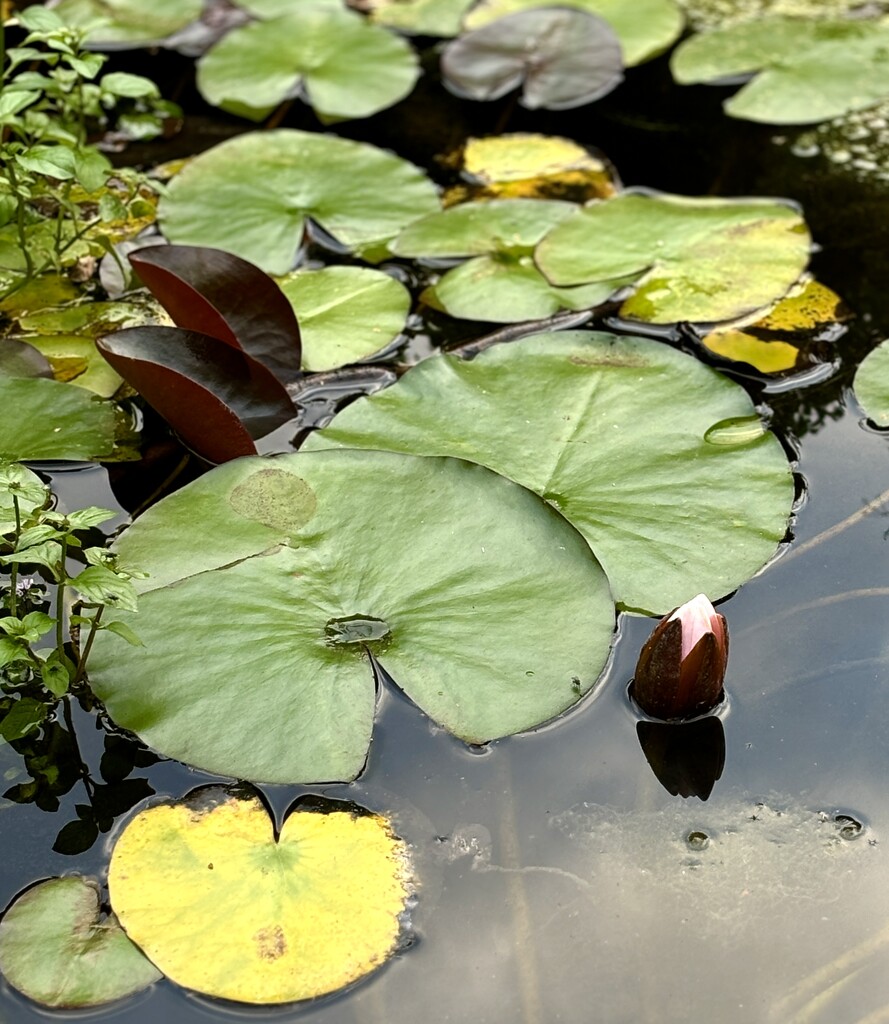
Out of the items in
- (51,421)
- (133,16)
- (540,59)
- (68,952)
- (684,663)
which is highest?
(540,59)

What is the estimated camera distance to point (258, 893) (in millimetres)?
1663

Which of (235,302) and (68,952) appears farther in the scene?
(235,302)

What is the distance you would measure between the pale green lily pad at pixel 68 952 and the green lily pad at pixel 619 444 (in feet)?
3.19

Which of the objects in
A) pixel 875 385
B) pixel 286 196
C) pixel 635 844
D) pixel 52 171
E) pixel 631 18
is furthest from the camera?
pixel 631 18

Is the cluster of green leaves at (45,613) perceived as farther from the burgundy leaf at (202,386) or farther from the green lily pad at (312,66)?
the green lily pad at (312,66)

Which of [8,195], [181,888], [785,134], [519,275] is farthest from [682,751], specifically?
[785,134]

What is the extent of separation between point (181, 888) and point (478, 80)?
9.43 feet

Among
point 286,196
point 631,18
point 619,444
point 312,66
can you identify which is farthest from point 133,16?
point 619,444

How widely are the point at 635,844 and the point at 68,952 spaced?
0.84m

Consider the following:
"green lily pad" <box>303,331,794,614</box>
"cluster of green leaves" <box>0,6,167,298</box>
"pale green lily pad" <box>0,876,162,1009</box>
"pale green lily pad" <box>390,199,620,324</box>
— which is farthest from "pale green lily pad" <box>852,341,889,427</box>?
"pale green lily pad" <box>0,876,162,1009</box>

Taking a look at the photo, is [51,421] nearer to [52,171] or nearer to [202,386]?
[202,386]

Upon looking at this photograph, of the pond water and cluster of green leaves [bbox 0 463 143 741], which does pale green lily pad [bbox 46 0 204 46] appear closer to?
cluster of green leaves [bbox 0 463 143 741]

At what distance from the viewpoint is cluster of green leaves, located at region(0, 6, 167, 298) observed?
242cm

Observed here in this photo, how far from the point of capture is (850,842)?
177 centimetres
